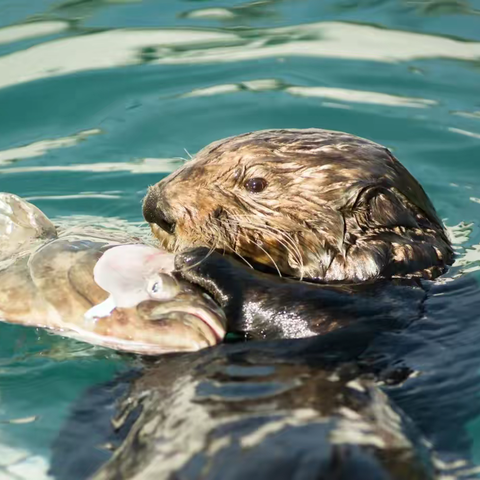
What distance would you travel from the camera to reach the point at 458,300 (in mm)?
4379

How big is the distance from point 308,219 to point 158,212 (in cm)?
70

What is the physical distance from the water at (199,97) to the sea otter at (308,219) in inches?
9.1

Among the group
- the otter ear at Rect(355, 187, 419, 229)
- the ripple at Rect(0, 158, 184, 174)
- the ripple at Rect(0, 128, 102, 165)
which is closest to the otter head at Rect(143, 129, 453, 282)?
the otter ear at Rect(355, 187, 419, 229)

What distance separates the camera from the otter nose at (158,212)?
4.60m

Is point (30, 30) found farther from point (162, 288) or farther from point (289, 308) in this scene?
point (289, 308)

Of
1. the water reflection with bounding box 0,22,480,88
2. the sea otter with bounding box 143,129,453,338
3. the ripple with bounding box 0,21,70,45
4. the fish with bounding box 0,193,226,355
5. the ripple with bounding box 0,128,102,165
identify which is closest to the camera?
the fish with bounding box 0,193,226,355

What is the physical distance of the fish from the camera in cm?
381

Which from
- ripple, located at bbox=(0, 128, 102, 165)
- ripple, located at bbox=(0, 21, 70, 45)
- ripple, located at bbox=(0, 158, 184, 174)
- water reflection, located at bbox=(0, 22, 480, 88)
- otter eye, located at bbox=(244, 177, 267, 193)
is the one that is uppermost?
otter eye, located at bbox=(244, 177, 267, 193)

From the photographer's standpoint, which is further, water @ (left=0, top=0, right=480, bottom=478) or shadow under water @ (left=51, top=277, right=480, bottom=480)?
water @ (left=0, top=0, right=480, bottom=478)

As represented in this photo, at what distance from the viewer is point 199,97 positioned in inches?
314

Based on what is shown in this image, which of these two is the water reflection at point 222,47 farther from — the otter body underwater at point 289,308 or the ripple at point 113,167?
the otter body underwater at point 289,308

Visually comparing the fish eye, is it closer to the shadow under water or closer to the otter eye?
the shadow under water

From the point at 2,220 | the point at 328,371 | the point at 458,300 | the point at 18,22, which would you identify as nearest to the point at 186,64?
the point at 18,22

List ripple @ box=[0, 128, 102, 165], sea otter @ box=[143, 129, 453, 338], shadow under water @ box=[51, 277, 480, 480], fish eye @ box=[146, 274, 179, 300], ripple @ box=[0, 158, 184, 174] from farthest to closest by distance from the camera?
ripple @ box=[0, 128, 102, 165], ripple @ box=[0, 158, 184, 174], sea otter @ box=[143, 129, 453, 338], fish eye @ box=[146, 274, 179, 300], shadow under water @ box=[51, 277, 480, 480]
